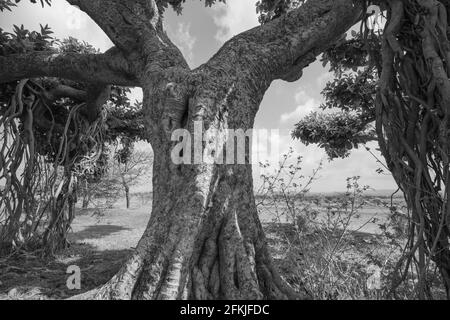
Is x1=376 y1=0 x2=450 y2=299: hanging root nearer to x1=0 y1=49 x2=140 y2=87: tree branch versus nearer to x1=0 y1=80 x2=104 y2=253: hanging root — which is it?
x1=0 y1=49 x2=140 y2=87: tree branch

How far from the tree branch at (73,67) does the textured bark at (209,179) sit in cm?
43

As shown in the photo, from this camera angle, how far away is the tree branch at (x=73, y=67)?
3.99 metres

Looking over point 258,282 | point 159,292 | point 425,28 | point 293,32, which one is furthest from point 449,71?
point 159,292

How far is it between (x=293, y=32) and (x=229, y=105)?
4.55ft

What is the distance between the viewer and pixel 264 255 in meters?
2.75

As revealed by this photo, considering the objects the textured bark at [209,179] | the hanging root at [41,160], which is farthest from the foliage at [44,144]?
the textured bark at [209,179]

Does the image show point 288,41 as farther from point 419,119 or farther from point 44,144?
point 44,144

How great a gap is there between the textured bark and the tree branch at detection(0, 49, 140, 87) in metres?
0.43

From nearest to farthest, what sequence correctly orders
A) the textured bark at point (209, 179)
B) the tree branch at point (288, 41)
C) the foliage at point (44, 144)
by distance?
the textured bark at point (209, 179) < the tree branch at point (288, 41) < the foliage at point (44, 144)

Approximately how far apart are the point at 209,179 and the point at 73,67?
2814 millimetres

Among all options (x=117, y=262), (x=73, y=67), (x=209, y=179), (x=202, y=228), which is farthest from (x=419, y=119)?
(x=117, y=262)

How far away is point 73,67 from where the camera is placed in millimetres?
4152

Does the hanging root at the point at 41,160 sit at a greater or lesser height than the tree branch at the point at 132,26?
lesser

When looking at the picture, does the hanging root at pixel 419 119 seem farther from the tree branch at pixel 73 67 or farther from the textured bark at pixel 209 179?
the tree branch at pixel 73 67
